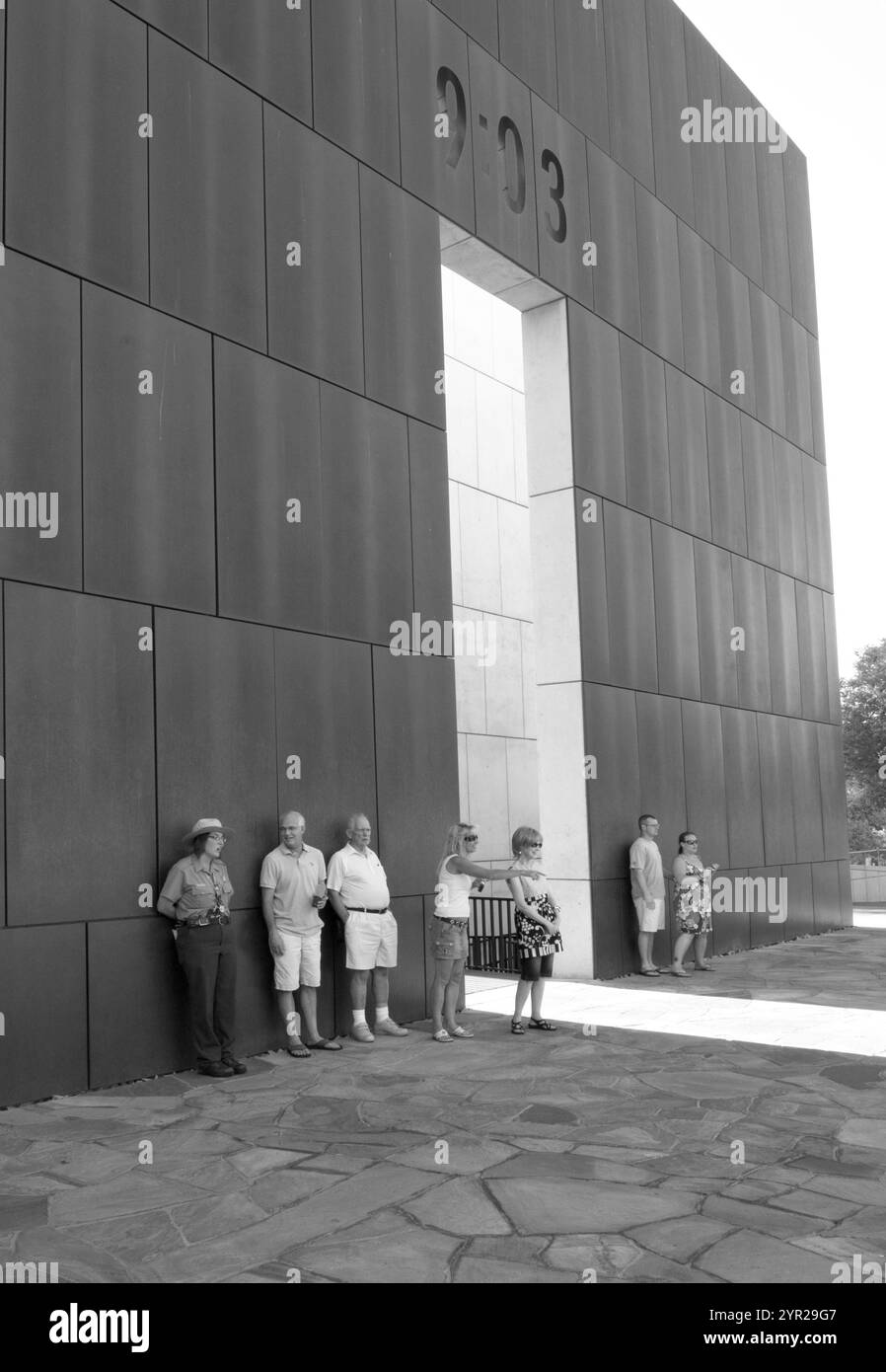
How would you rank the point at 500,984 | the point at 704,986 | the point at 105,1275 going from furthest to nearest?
the point at 500,984
the point at 704,986
the point at 105,1275

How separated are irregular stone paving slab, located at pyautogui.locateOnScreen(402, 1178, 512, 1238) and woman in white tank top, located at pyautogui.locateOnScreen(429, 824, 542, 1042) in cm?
364

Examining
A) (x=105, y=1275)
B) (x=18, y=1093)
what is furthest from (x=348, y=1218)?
(x=18, y=1093)

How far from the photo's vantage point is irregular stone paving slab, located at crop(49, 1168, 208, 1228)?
17.5 ft

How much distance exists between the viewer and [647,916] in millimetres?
13305

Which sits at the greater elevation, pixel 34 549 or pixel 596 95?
pixel 596 95

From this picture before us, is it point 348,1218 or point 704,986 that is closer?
point 348,1218

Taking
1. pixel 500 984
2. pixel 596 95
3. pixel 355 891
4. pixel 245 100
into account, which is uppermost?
pixel 596 95

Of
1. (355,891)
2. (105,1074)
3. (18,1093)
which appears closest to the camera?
(18,1093)

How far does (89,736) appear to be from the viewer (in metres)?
8.10

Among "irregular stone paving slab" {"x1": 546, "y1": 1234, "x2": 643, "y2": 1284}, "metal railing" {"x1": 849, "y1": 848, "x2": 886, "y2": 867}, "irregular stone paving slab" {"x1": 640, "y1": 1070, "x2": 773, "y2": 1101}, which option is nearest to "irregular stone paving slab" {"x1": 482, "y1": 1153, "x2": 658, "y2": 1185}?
"irregular stone paving slab" {"x1": 546, "y1": 1234, "x2": 643, "y2": 1284}

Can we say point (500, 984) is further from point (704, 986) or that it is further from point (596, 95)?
point (596, 95)

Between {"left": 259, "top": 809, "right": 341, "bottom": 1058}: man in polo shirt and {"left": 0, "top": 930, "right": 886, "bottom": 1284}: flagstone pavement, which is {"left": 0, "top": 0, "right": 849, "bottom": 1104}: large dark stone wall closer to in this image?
{"left": 259, "top": 809, "right": 341, "bottom": 1058}: man in polo shirt

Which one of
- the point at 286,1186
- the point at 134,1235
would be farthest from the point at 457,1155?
the point at 134,1235
